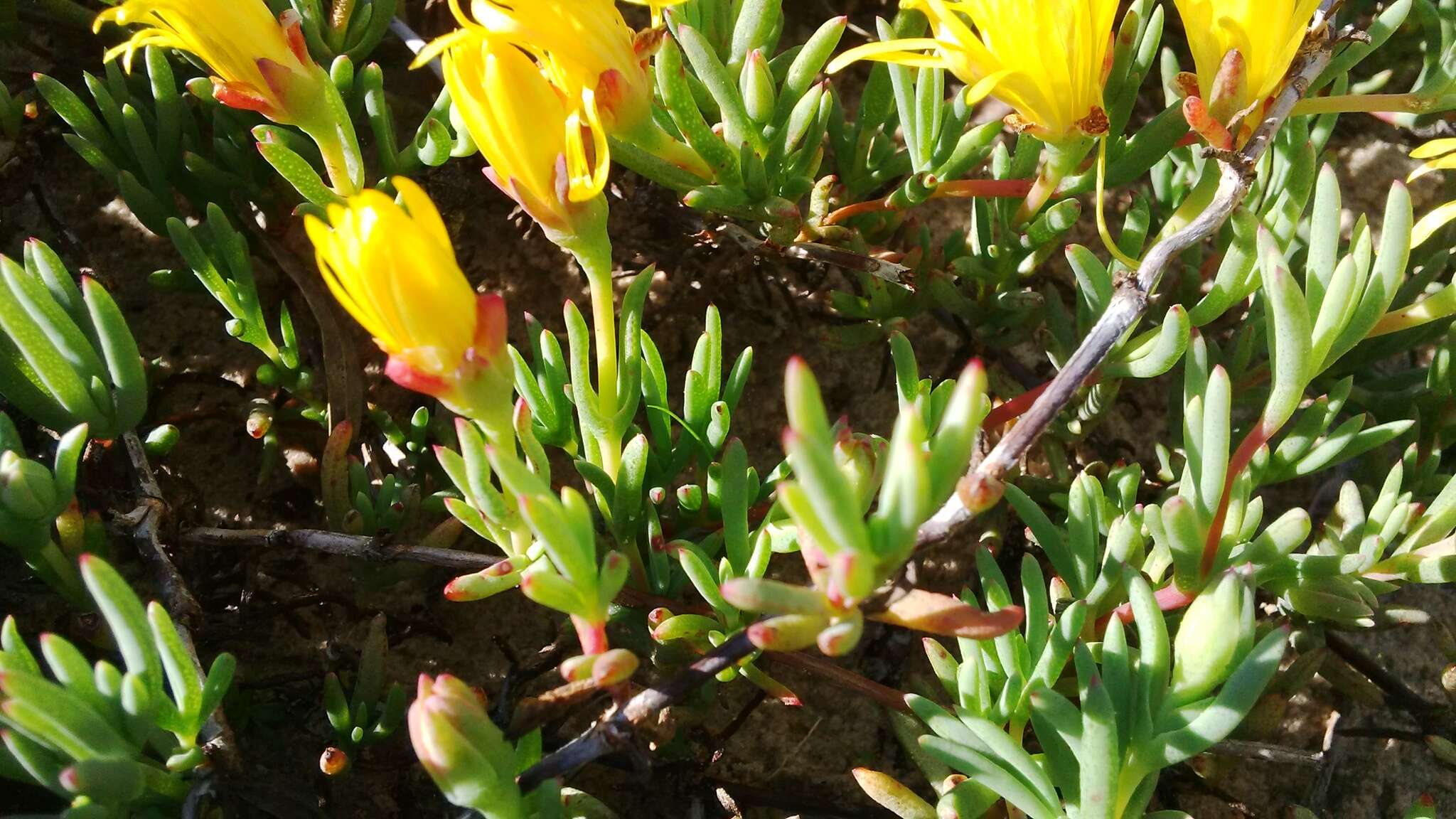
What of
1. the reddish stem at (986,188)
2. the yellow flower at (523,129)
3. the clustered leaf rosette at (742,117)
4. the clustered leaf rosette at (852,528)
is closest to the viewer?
the clustered leaf rosette at (852,528)

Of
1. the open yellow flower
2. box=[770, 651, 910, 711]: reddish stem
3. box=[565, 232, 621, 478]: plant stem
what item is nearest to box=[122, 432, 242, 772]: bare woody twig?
box=[565, 232, 621, 478]: plant stem

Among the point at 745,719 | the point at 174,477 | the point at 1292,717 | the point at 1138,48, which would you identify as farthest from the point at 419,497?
the point at 1292,717

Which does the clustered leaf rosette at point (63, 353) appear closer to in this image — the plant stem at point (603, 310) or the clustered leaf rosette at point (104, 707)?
the clustered leaf rosette at point (104, 707)

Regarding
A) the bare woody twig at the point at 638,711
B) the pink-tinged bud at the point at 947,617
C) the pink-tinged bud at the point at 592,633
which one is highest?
the pink-tinged bud at the point at 947,617

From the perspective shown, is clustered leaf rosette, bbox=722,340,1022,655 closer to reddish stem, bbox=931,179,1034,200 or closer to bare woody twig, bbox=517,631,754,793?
bare woody twig, bbox=517,631,754,793

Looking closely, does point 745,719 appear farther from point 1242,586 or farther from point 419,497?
point 1242,586

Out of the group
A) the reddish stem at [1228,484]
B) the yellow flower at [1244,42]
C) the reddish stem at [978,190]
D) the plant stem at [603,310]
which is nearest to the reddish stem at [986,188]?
the reddish stem at [978,190]
